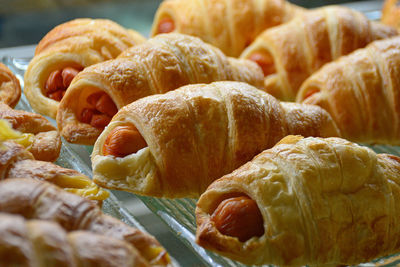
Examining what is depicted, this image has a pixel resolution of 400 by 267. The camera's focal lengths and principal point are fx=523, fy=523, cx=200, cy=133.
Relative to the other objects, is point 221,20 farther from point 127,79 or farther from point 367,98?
point 127,79

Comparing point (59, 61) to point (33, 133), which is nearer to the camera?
point (33, 133)

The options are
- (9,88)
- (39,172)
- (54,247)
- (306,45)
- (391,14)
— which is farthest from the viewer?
(391,14)

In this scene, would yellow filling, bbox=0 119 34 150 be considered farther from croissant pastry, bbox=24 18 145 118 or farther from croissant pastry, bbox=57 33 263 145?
croissant pastry, bbox=24 18 145 118

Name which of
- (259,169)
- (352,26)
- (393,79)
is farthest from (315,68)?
(259,169)

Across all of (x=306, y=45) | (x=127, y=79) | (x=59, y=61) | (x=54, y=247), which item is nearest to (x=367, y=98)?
Result: (x=306, y=45)

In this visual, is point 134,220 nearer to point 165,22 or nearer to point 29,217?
point 29,217

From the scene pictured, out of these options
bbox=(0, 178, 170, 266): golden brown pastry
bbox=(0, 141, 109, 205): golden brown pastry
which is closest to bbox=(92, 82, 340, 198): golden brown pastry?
bbox=(0, 141, 109, 205): golden brown pastry
